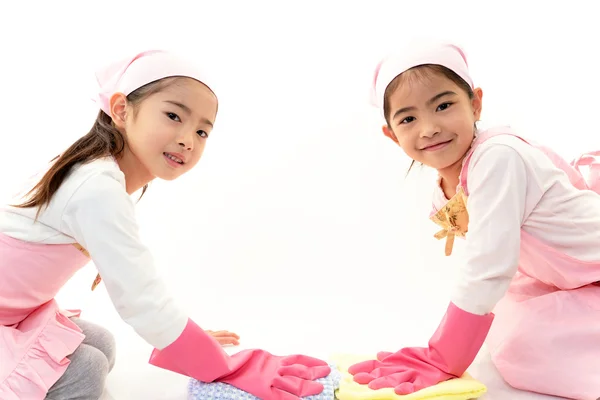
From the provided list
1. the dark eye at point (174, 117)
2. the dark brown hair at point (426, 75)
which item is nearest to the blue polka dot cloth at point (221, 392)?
the dark eye at point (174, 117)

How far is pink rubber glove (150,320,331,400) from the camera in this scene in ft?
4.30

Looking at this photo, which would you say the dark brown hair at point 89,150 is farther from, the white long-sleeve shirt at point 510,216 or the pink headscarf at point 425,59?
the white long-sleeve shirt at point 510,216

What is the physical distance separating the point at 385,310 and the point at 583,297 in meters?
0.62

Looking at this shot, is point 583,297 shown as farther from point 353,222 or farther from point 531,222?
point 353,222

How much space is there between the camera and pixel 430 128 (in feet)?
4.74

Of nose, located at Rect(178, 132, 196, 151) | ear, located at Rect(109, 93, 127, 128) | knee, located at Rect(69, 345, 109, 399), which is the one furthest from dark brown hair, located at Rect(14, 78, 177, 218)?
knee, located at Rect(69, 345, 109, 399)

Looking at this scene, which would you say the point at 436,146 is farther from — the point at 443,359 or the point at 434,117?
the point at 443,359

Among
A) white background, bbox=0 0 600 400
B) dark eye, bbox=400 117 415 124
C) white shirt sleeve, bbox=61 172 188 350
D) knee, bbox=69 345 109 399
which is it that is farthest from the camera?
white background, bbox=0 0 600 400

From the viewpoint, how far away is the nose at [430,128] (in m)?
1.44

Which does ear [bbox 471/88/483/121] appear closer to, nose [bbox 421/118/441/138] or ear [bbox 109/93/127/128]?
nose [bbox 421/118/441/138]

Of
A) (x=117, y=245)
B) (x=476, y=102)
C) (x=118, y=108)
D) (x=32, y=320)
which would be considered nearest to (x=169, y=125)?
Result: (x=118, y=108)

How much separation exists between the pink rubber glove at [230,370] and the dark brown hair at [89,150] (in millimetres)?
393

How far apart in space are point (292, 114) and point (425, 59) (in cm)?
88

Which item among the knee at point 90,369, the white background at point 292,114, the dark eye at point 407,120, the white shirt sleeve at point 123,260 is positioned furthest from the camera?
the white background at point 292,114
